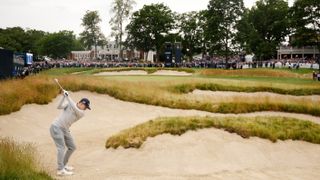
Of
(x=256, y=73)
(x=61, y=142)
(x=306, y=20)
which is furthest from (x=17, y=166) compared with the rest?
(x=306, y=20)

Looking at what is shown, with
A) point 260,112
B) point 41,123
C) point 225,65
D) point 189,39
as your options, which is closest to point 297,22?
point 225,65

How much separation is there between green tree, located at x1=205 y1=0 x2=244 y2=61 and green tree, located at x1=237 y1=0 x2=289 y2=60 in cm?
1327

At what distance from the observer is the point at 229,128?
20484 mm

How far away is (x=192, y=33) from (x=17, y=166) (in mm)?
110503

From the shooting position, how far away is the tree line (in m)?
81.8

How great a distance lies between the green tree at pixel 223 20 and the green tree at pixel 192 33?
90.3 ft

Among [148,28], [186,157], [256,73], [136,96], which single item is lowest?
[186,157]

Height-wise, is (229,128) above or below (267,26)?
below

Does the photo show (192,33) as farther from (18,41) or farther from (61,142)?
(61,142)

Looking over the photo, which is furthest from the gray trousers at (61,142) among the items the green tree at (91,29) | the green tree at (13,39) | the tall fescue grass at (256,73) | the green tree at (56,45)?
the green tree at (56,45)

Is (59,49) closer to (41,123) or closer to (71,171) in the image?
(41,123)

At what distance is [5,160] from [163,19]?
10823 centimetres

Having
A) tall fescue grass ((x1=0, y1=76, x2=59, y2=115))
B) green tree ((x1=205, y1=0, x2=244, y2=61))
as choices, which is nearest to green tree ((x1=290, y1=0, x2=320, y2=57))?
green tree ((x1=205, y1=0, x2=244, y2=61))

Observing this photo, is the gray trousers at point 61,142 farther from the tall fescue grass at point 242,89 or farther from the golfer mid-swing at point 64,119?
the tall fescue grass at point 242,89
